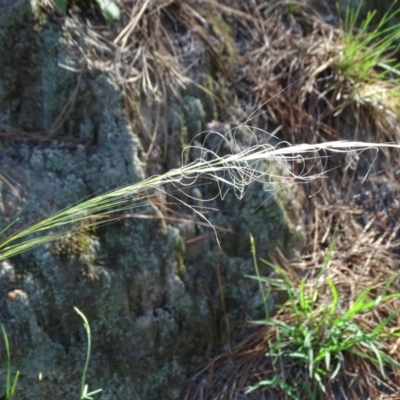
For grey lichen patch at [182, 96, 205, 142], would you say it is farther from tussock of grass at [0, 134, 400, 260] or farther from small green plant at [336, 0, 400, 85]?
small green plant at [336, 0, 400, 85]

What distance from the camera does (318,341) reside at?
2270mm

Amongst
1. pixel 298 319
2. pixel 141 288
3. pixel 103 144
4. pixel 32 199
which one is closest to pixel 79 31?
pixel 103 144

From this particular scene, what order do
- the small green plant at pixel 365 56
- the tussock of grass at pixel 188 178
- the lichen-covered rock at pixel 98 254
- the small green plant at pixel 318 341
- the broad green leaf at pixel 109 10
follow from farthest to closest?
the small green plant at pixel 365 56
the broad green leaf at pixel 109 10
the small green plant at pixel 318 341
the lichen-covered rock at pixel 98 254
the tussock of grass at pixel 188 178

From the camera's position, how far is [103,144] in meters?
2.30

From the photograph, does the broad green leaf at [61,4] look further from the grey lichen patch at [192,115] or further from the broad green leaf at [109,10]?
the grey lichen patch at [192,115]

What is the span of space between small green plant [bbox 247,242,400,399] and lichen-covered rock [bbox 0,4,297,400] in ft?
0.57

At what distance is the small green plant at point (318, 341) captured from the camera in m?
2.22

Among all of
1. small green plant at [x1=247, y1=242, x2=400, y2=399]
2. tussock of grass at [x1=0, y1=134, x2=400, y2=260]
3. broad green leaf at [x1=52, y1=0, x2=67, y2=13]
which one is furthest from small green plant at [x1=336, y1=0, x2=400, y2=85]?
broad green leaf at [x1=52, y1=0, x2=67, y2=13]

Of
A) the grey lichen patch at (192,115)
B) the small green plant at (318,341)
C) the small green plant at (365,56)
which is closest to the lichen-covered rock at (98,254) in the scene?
the grey lichen patch at (192,115)

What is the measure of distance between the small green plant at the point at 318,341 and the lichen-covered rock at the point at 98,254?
0.57 feet

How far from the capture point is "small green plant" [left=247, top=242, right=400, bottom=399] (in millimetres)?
2223

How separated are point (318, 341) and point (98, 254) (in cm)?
79

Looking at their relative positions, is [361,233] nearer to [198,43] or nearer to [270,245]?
[270,245]

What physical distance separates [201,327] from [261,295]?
250mm
